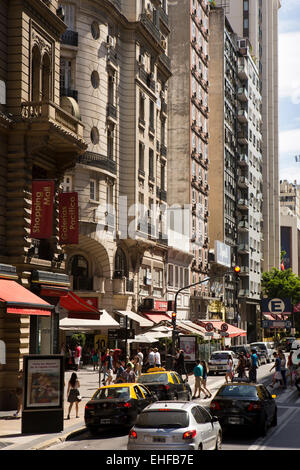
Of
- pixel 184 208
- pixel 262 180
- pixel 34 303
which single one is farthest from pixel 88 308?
pixel 262 180

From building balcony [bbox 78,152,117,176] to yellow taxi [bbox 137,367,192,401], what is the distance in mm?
22152

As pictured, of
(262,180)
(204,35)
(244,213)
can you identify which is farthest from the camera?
(262,180)

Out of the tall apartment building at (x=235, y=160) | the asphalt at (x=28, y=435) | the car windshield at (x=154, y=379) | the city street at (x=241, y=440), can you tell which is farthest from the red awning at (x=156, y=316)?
the tall apartment building at (x=235, y=160)

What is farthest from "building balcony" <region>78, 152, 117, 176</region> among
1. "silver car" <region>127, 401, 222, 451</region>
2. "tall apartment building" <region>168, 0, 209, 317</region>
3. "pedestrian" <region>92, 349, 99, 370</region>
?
"silver car" <region>127, 401, 222, 451</region>

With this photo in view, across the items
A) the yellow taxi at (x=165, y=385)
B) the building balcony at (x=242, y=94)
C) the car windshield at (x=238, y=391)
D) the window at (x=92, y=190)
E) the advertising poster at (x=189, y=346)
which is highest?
the building balcony at (x=242, y=94)

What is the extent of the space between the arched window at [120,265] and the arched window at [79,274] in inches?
86.4

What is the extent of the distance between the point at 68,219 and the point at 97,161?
17861 millimetres

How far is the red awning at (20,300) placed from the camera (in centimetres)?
2659

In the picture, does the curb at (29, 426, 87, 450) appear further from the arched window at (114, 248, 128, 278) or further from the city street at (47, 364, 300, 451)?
the arched window at (114, 248, 128, 278)

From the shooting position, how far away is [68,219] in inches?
1330

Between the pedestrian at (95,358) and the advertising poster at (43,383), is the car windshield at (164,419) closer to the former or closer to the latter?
the advertising poster at (43,383)

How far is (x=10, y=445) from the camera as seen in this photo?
2075 centimetres

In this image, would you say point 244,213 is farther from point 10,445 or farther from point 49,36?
point 10,445
